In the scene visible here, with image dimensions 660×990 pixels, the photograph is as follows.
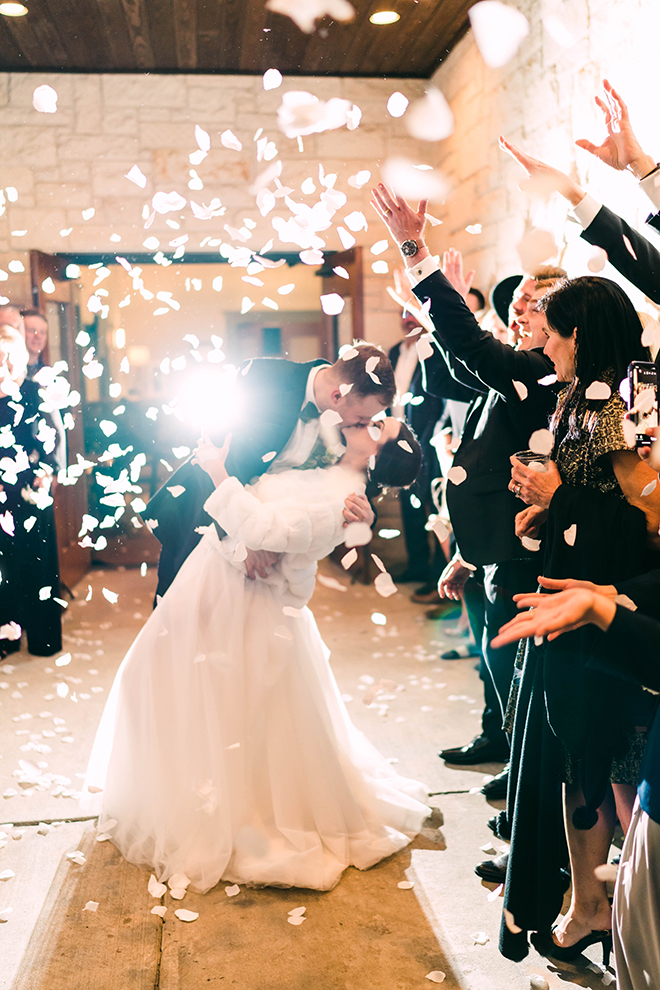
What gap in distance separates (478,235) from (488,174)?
1.15ft

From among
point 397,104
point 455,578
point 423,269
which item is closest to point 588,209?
point 423,269

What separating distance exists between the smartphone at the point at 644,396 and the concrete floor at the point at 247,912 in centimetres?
114

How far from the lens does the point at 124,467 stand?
602cm

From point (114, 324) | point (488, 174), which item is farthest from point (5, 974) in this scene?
point (114, 324)

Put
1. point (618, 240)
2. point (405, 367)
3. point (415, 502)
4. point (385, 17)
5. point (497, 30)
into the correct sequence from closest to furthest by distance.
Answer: point (618, 240)
point (497, 30)
point (385, 17)
point (415, 502)
point (405, 367)

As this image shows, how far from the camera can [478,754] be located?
2.71m

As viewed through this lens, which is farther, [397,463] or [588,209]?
[397,463]

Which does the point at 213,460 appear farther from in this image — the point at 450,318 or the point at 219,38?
the point at 219,38

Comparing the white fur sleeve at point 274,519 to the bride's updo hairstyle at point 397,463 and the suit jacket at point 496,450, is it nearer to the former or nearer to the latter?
the bride's updo hairstyle at point 397,463

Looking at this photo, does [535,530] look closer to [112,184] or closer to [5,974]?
[5,974]

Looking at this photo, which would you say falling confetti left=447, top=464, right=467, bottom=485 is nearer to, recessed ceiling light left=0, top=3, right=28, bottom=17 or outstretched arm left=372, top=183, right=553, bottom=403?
outstretched arm left=372, top=183, right=553, bottom=403

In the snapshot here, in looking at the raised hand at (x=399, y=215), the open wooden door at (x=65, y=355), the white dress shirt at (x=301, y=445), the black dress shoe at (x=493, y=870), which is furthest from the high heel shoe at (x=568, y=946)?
the open wooden door at (x=65, y=355)

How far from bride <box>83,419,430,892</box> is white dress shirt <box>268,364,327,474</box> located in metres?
0.05

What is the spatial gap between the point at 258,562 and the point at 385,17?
3.29 meters
